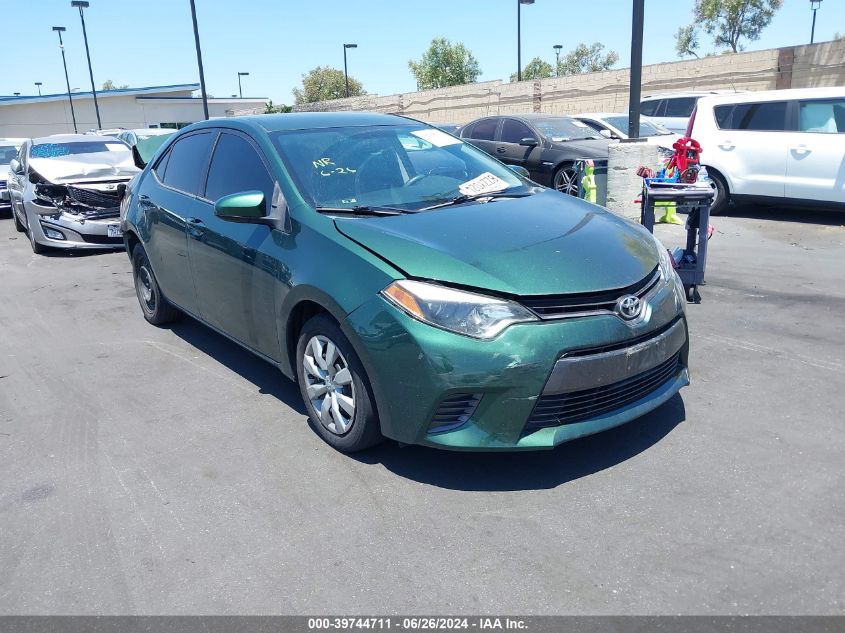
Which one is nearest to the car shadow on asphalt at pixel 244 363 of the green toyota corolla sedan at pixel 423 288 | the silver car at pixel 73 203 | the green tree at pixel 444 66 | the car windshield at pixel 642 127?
the green toyota corolla sedan at pixel 423 288

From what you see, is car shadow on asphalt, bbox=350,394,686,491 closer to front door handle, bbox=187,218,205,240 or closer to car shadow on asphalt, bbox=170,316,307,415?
car shadow on asphalt, bbox=170,316,307,415

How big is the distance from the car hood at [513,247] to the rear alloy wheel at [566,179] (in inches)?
291

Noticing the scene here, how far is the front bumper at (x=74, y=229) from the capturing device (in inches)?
371

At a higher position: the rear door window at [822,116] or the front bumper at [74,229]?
the rear door window at [822,116]

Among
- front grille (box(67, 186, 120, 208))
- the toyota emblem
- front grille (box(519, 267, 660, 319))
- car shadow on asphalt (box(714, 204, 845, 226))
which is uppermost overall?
front grille (box(519, 267, 660, 319))

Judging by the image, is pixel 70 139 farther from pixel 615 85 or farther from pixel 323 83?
pixel 323 83

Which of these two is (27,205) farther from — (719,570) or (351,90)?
(351,90)

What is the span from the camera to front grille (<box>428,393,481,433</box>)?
3.03 m

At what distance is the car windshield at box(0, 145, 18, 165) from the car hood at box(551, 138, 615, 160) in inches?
471

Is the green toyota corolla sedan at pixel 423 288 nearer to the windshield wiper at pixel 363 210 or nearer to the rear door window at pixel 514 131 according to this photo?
the windshield wiper at pixel 363 210

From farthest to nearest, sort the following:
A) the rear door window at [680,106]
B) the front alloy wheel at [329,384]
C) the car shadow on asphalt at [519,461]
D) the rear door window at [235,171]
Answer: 1. the rear door window at [680,106]
2. the rear door window at [235,171]
3. the front alloy wheel at [329,384]
4. the car shadow on asphalt at [519,461]

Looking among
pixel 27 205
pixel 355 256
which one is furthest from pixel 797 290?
pixel 27 205

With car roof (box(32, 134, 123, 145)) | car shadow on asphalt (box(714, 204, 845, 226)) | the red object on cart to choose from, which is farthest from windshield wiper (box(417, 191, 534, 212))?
car roof (box(32, 134, 123, 145))

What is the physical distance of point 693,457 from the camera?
3.44 meters
